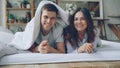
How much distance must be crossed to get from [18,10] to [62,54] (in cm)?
295

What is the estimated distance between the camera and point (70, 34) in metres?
1.14

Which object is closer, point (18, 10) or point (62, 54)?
point (62, 54)

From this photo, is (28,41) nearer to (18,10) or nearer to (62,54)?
(62,54)

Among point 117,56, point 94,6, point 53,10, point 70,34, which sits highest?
point 94,6

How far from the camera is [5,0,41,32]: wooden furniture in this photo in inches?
146

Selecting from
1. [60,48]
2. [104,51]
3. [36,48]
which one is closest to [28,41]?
[36,48]

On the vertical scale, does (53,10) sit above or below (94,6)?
below

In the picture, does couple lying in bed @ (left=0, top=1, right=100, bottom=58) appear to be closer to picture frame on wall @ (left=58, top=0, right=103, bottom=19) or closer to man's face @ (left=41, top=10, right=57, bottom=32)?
man's face @ (left=41, top=10, right=57, bottom=32)

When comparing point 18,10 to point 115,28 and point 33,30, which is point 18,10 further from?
point 33,30

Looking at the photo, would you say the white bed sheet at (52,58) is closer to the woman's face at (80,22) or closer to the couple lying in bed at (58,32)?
the couple lying in bed at (58,32)

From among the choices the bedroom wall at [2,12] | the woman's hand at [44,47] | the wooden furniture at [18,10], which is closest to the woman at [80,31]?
the woman's hand at [44,47]

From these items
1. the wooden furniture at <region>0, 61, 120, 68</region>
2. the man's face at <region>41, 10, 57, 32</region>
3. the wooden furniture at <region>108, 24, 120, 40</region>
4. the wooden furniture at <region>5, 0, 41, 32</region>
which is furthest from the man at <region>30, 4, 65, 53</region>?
the wooden furniture at <region>108, 24, 120, 40</region>

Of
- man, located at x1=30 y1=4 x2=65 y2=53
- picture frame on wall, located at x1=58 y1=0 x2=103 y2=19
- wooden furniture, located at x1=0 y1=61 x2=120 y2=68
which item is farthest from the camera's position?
picture frame on wall, located at x1=58 y1=0 x2=103 y2=19

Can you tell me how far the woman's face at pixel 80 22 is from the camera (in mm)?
1123
